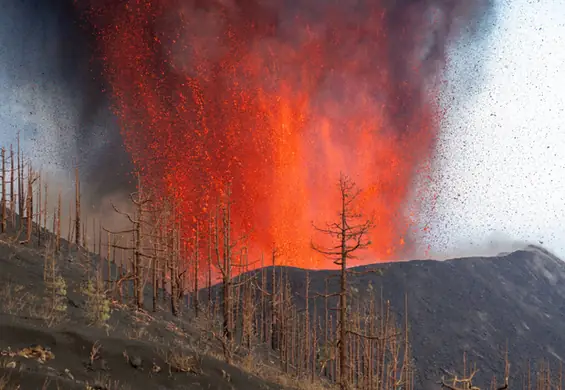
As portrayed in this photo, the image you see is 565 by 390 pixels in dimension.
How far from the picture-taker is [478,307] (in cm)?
10144

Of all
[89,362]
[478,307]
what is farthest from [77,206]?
[478,307]

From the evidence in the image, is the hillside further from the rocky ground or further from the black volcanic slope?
the black volcanic slope

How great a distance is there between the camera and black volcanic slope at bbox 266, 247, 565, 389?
85.4m

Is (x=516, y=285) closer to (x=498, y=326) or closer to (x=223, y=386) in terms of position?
(x=498, y=326)

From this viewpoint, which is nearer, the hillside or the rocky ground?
the rocky ground

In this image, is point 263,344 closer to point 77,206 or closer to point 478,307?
point 77,206

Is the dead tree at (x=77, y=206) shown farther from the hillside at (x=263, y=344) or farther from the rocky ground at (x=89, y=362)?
the rocky ground at (x=89, y=362)

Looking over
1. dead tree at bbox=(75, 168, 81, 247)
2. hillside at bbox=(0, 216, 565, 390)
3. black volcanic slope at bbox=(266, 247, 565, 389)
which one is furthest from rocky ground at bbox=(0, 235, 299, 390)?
black volcanic slope at bbox=(266, 247, 565, 389)

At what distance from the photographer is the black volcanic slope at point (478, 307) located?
85438 millimetres

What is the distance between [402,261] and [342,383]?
10090 cm

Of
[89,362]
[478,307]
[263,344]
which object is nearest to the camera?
[89,362]

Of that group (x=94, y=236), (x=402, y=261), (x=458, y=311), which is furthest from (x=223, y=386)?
(x=402, y=261)

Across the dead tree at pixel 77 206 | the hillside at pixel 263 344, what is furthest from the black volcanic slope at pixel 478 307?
the dead tree at pixel 77 206

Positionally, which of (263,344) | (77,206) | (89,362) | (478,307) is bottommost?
(478,307)
